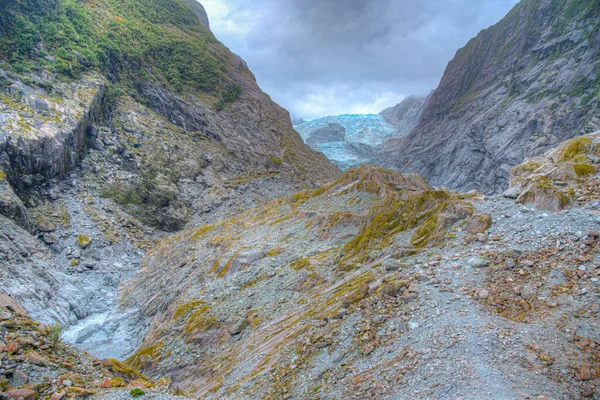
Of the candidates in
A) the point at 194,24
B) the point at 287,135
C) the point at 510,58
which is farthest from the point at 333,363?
the point at 510,58

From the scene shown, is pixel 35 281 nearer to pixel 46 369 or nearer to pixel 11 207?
pixel 11 207

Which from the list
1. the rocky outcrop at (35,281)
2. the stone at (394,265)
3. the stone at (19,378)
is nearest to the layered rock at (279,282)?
the stone at (394,265)

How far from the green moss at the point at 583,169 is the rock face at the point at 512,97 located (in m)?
72.3

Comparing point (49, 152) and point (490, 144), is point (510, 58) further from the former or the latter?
point (49, 152)

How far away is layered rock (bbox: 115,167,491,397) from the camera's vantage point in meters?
11.9

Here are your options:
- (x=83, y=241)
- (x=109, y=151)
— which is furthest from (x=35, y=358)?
(x=109, y=151)

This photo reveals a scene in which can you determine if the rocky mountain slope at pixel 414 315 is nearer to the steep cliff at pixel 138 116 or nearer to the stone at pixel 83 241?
the stone at pixel 83 241

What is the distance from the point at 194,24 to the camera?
106312mm

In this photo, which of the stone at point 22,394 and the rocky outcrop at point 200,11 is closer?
the stone at point 22,394

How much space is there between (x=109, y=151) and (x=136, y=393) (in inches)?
2143

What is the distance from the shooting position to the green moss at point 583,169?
11.0 m

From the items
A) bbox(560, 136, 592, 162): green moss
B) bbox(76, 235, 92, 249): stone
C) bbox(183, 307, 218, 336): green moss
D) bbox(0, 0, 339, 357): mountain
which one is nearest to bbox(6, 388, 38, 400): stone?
bbox(183, 307, 218, 336): green moss

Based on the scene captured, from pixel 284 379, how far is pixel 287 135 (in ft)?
292

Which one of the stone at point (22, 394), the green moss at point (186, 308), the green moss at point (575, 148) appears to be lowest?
the green moss at point (186, 308)
